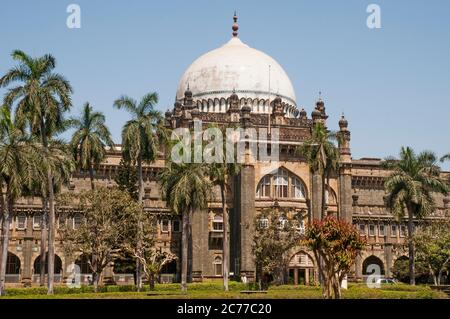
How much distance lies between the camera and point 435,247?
66.4 metres

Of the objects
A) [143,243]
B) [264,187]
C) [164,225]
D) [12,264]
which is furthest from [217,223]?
[12,264]

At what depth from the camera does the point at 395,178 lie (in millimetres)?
67688

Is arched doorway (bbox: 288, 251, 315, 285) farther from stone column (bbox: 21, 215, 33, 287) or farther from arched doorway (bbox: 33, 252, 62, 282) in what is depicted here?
stone column (bbox: 21, 215, 33, 287)

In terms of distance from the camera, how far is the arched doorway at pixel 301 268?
74000 mm

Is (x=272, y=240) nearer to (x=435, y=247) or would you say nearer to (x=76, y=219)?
(x=435, y=247)

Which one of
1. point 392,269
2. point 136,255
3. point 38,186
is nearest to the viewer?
point 38,186

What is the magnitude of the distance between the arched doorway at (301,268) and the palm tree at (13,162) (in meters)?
33.7

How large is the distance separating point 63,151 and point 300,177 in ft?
87.9

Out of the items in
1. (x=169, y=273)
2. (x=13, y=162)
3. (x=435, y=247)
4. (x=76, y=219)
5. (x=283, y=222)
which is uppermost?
(x=13, y=162)

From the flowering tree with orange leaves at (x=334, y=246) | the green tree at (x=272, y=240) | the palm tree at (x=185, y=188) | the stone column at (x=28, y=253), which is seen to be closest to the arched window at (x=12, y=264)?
the stone column at (x=28, y=253)

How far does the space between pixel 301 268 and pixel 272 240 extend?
1230 centimetres

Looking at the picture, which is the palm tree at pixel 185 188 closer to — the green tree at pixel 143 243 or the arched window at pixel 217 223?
the green tree at pixel 143 243

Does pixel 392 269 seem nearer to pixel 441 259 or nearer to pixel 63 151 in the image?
pixel 441 259
